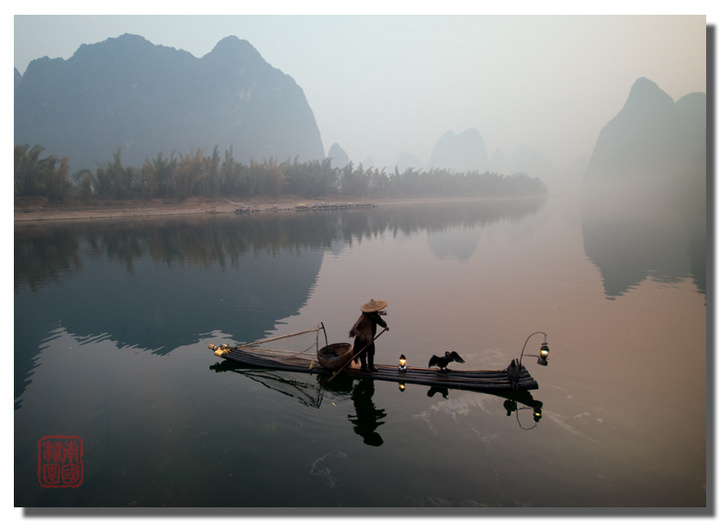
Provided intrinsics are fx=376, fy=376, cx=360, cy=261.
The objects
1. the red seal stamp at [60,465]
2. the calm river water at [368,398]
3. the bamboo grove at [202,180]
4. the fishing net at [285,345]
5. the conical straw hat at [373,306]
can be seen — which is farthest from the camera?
the bamboo grove at [202,180]

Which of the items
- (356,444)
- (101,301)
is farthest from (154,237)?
(356,444)

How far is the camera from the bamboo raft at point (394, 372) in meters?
7.56

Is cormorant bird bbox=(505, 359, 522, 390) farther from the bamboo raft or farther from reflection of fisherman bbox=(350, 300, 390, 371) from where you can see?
reflection of fisherman bbox=(350, 300, 390, 371)

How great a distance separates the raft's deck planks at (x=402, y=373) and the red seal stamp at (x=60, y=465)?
3.65 metres

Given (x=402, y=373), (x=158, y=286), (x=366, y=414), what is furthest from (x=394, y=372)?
(x=158, y=286)

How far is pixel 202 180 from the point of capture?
68875 mm

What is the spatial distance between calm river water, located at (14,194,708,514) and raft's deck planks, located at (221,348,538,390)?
0.85 feet

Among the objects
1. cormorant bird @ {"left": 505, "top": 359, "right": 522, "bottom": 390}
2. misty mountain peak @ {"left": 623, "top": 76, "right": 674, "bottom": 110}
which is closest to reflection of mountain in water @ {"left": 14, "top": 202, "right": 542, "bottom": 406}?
cormorant bird @ {"left": 505, "top": 359, "right": 522, "bottom": 390}

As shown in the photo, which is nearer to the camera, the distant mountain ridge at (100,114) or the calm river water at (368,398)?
the calm river water at (368,398)

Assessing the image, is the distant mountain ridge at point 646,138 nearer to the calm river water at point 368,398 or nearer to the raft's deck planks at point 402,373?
the calm river water at point 368,398

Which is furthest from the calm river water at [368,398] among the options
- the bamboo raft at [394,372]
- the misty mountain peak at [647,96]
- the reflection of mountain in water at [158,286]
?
the misty mountain peak at [647,96]

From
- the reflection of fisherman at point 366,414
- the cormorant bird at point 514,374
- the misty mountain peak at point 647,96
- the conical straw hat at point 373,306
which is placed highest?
the misty mountain peak at point 647,96

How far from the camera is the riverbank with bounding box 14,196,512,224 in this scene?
50.0m

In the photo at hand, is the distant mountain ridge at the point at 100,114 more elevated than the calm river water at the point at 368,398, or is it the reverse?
the distant mountain ridge at the point at 100,114
